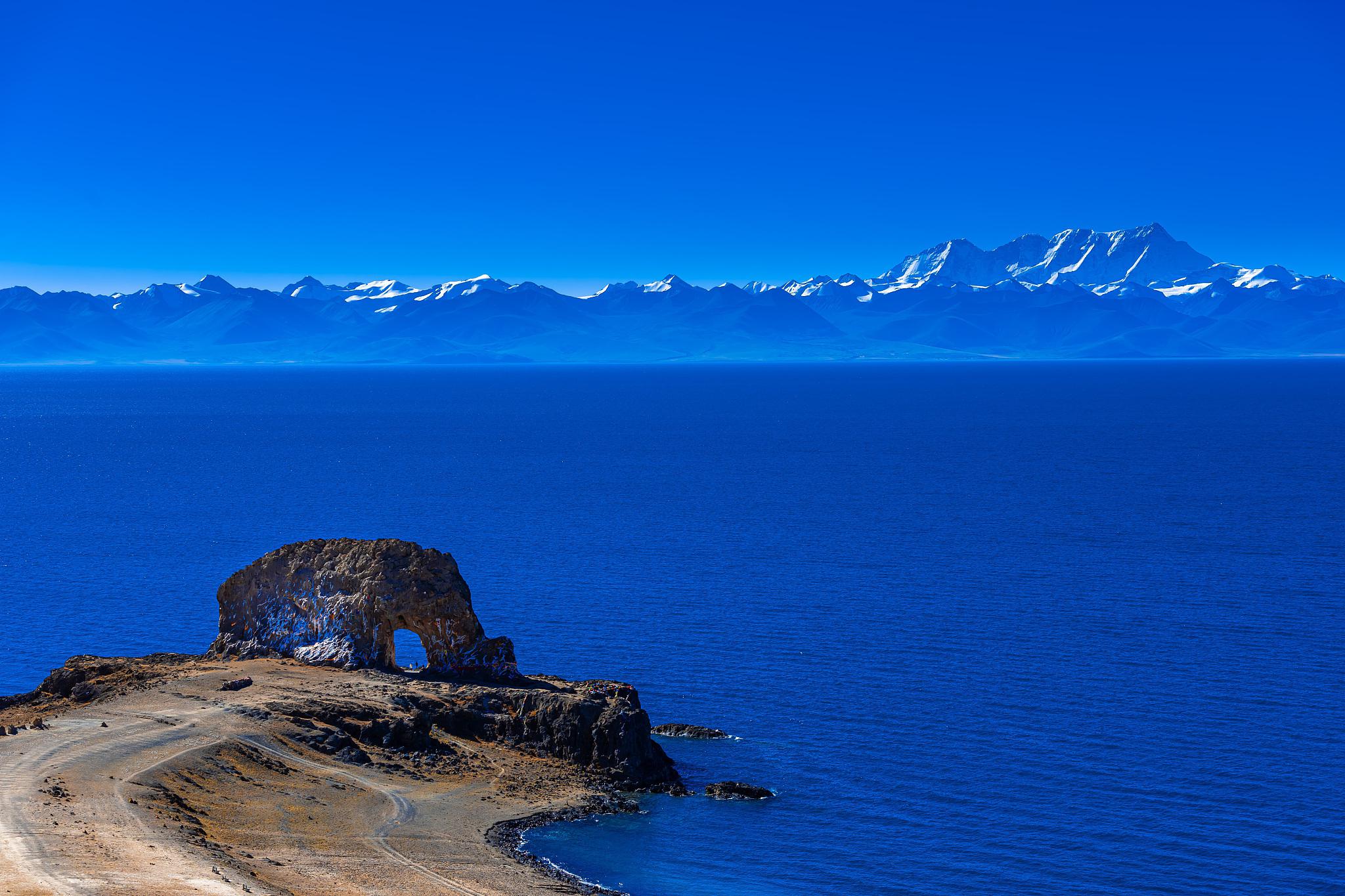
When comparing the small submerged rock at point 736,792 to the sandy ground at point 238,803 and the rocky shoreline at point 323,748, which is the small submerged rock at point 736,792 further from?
the sandy ground at point 238,803

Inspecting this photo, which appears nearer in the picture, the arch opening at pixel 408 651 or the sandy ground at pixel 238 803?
the sandy ground at pixel 238 803

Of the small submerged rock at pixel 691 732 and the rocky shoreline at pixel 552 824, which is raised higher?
the small submerged rock at pixel 691 732

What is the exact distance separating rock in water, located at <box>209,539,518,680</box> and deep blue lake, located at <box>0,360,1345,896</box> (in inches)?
293

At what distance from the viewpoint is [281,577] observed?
164 feet

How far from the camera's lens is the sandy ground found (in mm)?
30672

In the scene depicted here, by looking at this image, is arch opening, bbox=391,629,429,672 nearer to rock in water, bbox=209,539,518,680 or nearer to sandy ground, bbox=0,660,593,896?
rock in water, bbox=209,539,518,680

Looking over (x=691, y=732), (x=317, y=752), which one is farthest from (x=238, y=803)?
(x=691, y=732)

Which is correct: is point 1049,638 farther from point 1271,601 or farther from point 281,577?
point 281,577

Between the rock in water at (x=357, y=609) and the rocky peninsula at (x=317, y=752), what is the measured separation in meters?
0.07

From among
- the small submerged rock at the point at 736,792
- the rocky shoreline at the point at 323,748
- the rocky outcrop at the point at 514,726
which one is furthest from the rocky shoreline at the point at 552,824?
the small submerged rock at the point at 736,792

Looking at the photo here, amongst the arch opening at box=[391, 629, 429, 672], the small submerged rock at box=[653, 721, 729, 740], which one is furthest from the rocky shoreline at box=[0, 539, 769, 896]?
the arch opening at box=[391, 629, 429, 672]

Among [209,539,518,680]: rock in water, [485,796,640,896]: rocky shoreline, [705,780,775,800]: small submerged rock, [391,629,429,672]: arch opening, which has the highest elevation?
[209,539,518,680]: rock in water

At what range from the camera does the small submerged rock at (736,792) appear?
40.9m

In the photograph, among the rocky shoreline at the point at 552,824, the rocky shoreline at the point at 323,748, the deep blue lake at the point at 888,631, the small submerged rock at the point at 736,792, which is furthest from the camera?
the small submerged rock at the point at 736,792
